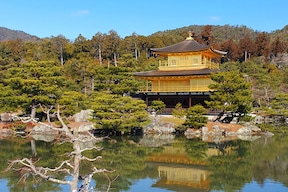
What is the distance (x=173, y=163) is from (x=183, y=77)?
13890 millimetres

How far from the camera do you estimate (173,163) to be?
14.9 meters

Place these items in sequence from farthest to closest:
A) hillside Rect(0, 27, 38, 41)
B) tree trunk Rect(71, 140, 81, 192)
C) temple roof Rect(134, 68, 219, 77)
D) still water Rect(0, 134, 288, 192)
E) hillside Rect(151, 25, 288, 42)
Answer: hillside Rect(0, 27, 38, 41) → hillside Rect(151, 25, 288, 42) → temple roof Rect(134, 68, 219, 77) → still water Rect(0, 134, 288, 192) → tree trunk Rect(71, 140, 81, 192)

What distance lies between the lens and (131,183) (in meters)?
11.5

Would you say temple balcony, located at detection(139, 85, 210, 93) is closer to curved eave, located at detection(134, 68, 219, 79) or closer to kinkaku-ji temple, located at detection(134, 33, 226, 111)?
kinkaku-ji temple, located at detection(134, 33, 226, 111)

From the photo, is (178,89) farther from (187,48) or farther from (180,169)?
(180,169)

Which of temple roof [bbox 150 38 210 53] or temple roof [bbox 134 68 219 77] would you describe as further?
temple roof [bbox 150 38 210 53]

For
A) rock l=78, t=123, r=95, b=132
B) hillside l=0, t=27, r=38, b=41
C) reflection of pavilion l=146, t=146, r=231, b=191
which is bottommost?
reflection of pavilion l=146, t=146, r=231, b=191

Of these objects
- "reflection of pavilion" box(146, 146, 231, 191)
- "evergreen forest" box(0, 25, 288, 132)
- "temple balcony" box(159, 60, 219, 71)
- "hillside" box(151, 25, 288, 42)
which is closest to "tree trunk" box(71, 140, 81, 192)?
"evergreen forest" box(0, 25, 288, 132)

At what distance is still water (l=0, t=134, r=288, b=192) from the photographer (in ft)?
36.2

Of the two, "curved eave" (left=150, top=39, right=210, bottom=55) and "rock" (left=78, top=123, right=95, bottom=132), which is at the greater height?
"curved eave" (left=150, top=39, right=210, bottom=55)

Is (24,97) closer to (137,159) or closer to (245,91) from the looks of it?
(137,159)

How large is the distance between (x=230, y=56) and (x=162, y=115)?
104 ft

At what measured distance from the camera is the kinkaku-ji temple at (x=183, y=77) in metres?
27.1

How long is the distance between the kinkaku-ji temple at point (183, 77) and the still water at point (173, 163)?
604cm
